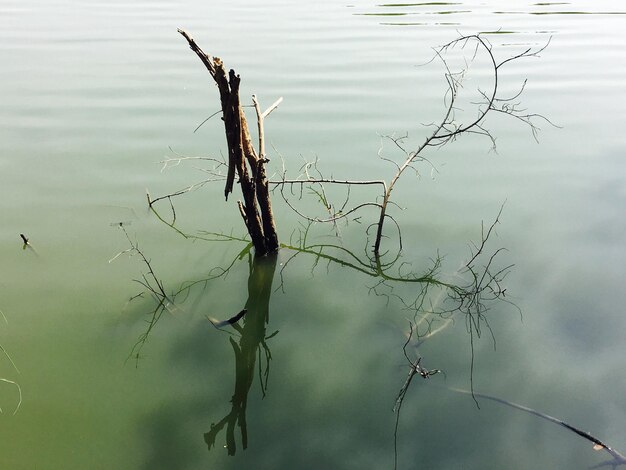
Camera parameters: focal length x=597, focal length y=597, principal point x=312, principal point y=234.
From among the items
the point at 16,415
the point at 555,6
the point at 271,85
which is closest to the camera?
the point at 16,415

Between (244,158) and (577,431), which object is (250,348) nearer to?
(244,158)

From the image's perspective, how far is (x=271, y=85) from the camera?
5.52m

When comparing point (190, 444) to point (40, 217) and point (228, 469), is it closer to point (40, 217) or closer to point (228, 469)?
point (228, 469)

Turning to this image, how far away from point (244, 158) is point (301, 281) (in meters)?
0.71

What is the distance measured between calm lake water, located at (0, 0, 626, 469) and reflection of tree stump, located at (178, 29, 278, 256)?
7.7 inches

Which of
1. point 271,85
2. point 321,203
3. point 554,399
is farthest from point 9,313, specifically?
point 271,85

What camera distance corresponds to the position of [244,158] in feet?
9.22

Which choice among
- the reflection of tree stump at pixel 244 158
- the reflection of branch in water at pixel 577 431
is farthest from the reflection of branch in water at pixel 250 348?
the reflection of branch in water at pixel 577 431

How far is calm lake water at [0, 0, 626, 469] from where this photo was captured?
2238 millimetres

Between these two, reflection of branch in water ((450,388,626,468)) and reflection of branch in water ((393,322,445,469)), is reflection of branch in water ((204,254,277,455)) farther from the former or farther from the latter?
reflection of branch in water ((450,388,626,468))

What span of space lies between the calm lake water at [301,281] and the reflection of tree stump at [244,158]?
7.7 inches

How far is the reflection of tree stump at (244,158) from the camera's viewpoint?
2.58 m

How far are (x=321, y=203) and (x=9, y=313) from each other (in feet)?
6.05

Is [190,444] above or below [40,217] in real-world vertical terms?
below
